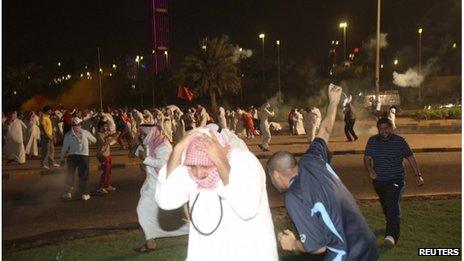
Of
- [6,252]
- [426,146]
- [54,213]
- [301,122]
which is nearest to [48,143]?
[54,213]

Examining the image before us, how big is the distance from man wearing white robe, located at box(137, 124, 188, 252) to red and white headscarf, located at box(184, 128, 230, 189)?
3.31 metres

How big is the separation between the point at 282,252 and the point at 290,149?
1269cm

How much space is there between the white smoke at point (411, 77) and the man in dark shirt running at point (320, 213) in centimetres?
6676

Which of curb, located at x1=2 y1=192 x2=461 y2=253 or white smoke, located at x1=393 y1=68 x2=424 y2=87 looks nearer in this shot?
curb, located at x1=2 y1=192 x2=461 y2=253

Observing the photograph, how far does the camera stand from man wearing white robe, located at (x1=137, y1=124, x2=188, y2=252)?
6.52 meters

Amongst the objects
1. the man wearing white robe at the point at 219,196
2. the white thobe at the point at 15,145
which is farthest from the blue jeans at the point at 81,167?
the man wearing white robe at the point at 219,196

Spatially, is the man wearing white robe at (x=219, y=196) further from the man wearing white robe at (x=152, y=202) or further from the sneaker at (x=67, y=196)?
the sneaker at (x=67, y=196)

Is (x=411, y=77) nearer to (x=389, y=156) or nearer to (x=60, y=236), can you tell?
(x=389, y=156)

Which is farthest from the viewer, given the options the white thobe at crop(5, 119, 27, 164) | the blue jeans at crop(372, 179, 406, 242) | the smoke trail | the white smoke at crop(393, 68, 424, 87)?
the smoke trail

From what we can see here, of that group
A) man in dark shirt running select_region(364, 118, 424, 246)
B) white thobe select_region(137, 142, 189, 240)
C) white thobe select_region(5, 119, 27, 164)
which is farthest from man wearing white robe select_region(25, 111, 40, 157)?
man in dark shirt running select_region(364, 118, 424, 246)

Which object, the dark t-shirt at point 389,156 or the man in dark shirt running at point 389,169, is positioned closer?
the man in dark shirt running at point 389,169

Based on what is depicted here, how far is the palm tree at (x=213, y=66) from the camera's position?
60906mm

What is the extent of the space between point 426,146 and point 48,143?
37.5 ft

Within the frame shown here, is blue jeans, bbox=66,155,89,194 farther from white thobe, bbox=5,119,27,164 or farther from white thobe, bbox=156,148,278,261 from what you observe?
white thobe, bbox=156,148,278,261
